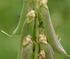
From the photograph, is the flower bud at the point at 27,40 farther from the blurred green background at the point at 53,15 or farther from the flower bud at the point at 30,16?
the blurred green background at the point at 53,15

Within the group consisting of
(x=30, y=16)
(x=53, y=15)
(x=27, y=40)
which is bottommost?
(x=27, y=40)

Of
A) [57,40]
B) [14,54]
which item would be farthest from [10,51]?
[57,40]

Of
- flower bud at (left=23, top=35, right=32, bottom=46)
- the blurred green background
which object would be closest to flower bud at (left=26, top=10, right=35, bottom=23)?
flower bud at (left=23, top=35, right=32, bottom=46)

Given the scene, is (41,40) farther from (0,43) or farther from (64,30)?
(64,30)

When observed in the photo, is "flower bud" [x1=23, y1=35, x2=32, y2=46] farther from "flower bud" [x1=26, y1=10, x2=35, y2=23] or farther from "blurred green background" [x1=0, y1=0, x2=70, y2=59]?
"blurred green background" [x1=0, y1=0, x2=70, y2=59]

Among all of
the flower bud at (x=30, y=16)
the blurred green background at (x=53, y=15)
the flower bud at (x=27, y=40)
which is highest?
the blurred green background at (x=53, y=15)

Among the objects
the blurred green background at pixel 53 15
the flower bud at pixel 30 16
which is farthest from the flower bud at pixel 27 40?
the blurred green background at pixel 53 15

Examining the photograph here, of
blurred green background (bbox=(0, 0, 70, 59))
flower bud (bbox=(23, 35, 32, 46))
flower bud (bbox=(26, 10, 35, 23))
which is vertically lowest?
flower bud (bbox=(23, 35, 32, 46))

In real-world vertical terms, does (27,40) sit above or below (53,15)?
below

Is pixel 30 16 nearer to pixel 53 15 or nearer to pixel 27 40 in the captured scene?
pixel 27 40

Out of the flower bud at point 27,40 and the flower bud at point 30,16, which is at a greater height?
the flower bud at point 30,16

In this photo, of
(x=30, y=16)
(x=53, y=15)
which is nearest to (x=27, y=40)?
(x=30, y=16)
